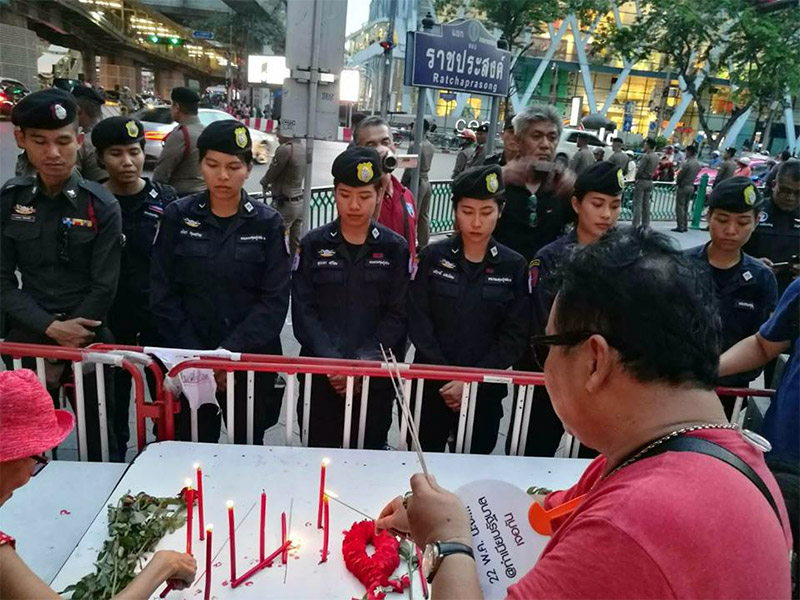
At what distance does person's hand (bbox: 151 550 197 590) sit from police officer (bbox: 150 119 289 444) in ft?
4.13

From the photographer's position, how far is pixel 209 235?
3.22 metres

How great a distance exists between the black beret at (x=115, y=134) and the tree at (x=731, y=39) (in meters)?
22.0

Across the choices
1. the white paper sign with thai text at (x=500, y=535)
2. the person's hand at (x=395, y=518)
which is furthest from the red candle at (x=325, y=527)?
the white paper sign with thai text at (x=500, y=535)

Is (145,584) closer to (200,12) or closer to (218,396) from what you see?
(218,396)

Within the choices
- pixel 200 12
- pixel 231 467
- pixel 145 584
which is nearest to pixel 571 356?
pixel 145 584

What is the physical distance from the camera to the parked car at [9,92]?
65.4 ft

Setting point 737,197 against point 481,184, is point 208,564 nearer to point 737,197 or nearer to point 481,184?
point 481,184

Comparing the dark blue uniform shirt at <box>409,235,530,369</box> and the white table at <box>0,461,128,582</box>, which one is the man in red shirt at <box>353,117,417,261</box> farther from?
the white table at <box>0,461,128,582</box>

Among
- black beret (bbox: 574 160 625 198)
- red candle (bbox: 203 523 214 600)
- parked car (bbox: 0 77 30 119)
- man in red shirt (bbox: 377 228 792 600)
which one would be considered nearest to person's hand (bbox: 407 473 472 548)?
man in red shirt (bbox: 377 228 792 600)

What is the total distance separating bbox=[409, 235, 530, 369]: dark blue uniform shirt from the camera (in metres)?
3.36

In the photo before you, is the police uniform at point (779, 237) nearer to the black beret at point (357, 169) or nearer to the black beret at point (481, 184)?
the black beret at point (481, 184)

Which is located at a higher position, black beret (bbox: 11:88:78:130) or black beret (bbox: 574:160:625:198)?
black beret (bbox: 11:88:78:130)

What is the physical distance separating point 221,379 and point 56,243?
1.20m

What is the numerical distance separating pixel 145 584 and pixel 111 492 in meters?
0.83
